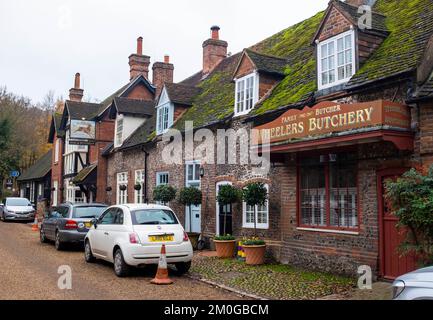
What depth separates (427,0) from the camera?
39.8ft

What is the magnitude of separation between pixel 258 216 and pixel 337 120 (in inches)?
212

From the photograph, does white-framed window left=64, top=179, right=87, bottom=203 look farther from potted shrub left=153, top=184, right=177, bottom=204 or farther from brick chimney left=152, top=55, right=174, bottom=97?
potted shrub left=153, top=184, right=177, bottom=204

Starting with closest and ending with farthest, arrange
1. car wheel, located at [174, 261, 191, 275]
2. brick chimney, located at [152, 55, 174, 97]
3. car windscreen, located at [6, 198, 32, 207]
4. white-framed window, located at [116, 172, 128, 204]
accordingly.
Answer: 1. car wheel, located at [174, 261, 191, 275]
2. white-framed window, located at [116, 172, 128, 204]
3. brick chimney, located at [152, 55, 174, 97]
4. car windscreen, located at [6, 198, 32, 207]

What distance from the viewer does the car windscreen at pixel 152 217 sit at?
1107 cm

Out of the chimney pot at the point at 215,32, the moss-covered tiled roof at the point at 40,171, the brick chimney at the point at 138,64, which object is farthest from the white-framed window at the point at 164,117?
the moss-covered tiled roof at the point at 40,171

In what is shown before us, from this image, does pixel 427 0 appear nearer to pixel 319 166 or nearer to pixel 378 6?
pixel 378 6

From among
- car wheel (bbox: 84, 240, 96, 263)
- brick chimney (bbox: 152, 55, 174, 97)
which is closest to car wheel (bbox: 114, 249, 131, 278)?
car wheel (bbox: 84, 240, 96, 263)

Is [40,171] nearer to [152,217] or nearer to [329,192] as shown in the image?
[152,217]

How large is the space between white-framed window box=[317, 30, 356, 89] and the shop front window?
2.05m

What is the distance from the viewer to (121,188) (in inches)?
928

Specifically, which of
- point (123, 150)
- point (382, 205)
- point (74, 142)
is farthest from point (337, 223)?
point (74, 142)

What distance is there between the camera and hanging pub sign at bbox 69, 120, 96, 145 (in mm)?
26578

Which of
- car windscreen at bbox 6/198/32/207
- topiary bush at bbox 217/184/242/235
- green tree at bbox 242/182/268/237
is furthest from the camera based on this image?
car windscreen at bbox 6/198/32/207

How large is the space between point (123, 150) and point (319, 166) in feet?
48.2
